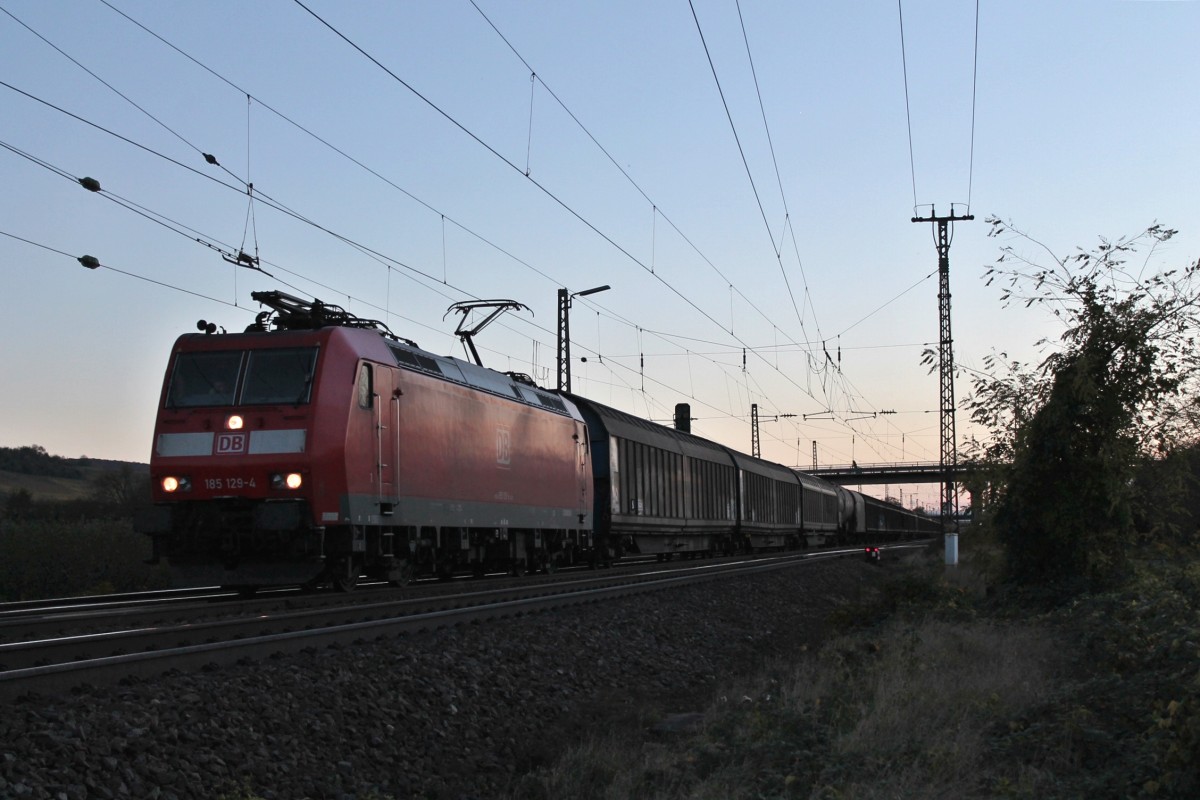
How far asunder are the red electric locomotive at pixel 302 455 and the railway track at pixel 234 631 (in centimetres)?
71

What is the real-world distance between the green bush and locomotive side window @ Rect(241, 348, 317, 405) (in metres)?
8.85

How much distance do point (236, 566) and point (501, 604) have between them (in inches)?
134

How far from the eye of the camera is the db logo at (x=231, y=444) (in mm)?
13734

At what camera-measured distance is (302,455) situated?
1348cm

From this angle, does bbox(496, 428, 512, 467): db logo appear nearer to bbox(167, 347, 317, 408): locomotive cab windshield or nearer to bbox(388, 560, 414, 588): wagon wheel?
bbox(388, 560, 414, 588): wagon wheel

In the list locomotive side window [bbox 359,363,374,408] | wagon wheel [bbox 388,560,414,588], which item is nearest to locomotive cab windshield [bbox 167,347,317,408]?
locomotive side window [bbox 359,363,374,408]

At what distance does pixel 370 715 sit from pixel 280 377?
24.1ft

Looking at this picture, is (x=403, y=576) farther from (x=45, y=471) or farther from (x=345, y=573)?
(x=45, y=471)

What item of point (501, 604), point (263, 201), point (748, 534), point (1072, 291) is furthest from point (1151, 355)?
point (748, 534)

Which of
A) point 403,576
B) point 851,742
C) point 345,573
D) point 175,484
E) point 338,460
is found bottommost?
point 851,742

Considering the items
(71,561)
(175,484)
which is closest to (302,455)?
(175,484)

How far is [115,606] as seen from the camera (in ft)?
44.9

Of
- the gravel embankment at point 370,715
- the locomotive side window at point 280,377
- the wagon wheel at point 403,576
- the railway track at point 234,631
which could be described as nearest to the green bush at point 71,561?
the railway track at point 234,631

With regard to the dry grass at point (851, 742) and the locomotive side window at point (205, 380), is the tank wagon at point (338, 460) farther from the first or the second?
the dry grass at point (851, 742)
